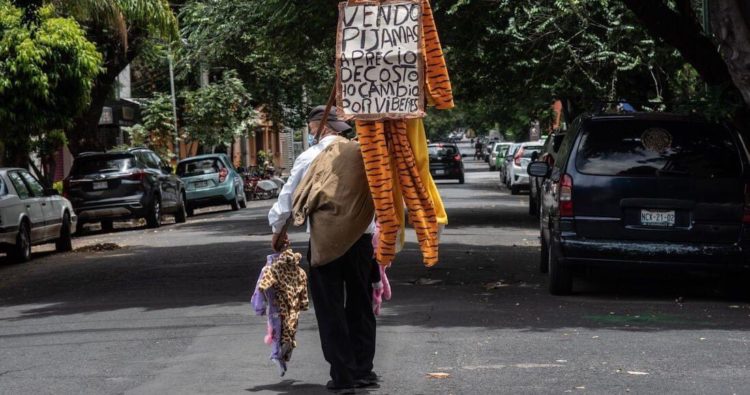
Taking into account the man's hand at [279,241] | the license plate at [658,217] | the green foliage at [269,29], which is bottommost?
the license plate at [658,217]

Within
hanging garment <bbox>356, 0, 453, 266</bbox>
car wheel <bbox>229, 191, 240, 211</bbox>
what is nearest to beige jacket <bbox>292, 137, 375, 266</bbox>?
hanging garment <bbox>356, 0, 453, 266</bbox>

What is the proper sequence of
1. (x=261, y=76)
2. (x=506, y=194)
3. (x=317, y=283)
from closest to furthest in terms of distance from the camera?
(x=317, y=283)
(x=506, y=194)
(x=261, y=76)

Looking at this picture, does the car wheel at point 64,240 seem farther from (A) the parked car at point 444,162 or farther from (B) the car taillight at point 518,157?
(A) the parked car at point 444,162

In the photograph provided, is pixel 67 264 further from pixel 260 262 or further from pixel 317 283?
pixel 317 283

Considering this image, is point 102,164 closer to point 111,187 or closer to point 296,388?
point 111,187

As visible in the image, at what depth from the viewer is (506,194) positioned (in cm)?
3928

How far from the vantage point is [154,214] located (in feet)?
89.1

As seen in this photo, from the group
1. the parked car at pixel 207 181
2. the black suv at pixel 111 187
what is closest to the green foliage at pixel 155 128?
the parked car at pixel 207 181

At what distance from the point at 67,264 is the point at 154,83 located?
3219 centimetres

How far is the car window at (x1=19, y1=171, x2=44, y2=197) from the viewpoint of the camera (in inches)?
791

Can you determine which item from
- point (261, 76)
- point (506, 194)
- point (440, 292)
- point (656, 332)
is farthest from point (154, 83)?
point (656, 332)

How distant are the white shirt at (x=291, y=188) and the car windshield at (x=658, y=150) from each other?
465 centimetres

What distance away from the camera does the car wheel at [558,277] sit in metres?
12.1

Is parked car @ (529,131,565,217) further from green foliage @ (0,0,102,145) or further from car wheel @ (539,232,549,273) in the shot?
green foliage @ (0,0,102,145)
